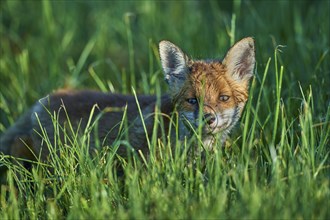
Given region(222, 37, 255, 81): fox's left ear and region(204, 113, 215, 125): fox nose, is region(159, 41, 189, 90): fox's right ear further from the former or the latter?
region(204, 113, 215, 125): fox nose

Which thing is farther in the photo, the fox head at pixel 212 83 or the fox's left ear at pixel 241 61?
the fox's left ear at pixel 241 61

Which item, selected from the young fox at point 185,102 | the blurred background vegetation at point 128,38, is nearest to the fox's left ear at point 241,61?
the young fox at point 185,102

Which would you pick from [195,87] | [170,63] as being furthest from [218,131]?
[170,63]

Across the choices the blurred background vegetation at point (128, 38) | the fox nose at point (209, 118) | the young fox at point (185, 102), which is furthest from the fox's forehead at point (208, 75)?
the blurred background vegetation at point (128, 38)

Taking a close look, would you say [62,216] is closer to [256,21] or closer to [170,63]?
[170,63]

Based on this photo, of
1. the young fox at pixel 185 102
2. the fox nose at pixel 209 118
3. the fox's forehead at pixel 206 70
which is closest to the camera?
the fox nose at pixel 209 118

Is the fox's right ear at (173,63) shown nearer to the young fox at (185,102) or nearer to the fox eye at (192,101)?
the young fox at (185,102)

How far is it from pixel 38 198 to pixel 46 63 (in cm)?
410

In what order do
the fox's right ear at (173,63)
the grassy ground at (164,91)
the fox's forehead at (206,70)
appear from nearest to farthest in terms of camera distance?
1. the grassy ground at (164,91)
2. the fox's forehead at (206,70)
3. the fox's right ear at (173,63)

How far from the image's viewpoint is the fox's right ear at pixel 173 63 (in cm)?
573

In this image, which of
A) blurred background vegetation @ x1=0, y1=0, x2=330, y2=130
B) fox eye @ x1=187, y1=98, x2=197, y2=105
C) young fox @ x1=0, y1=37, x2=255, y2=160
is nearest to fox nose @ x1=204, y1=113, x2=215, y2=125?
young fox @ x1=0, y1=37, x2=255, y2=160

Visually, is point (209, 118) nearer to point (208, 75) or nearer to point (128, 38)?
point (208, 75)

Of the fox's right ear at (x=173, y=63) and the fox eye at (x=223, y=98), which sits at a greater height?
the fox's right ear at (x=173, y=63)

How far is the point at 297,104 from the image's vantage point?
6023 mm
